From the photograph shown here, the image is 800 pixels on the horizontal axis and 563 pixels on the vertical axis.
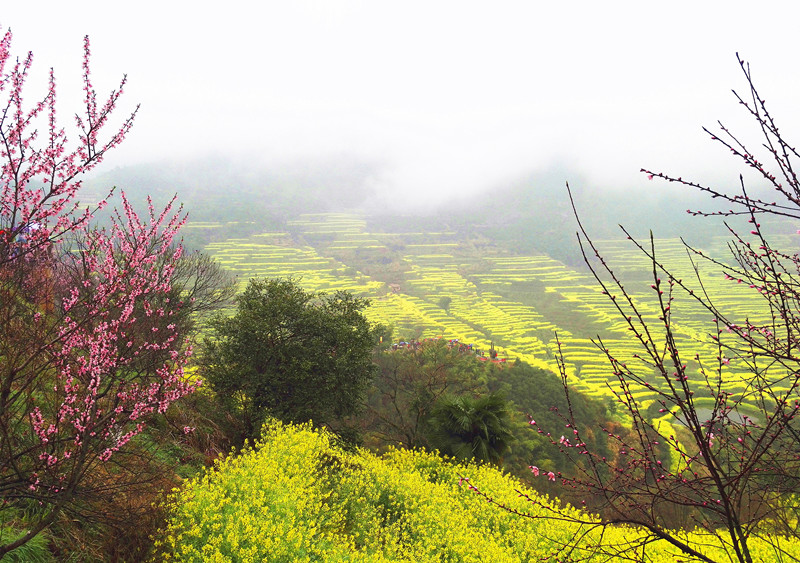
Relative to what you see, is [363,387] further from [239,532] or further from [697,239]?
[697,239]

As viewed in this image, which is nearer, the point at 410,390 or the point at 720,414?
the point at 720,414

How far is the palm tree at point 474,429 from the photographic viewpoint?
54.2 feet

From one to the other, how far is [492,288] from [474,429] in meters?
106

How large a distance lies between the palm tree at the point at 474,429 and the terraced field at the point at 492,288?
99.0 ft

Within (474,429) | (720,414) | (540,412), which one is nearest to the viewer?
(720,414)

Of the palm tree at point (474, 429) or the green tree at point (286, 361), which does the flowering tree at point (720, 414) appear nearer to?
the green tree at point (286, 361)

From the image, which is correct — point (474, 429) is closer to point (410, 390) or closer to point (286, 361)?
point (286, 361)

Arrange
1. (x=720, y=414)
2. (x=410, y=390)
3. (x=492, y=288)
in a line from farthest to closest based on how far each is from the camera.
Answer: (x=492, y=288) → (x=410, y=390) → (x=720, y=414)

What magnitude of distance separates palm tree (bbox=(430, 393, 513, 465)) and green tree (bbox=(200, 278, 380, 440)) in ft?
12.7

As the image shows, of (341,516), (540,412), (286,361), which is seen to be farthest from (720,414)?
(540,412)

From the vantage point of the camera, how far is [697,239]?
167 m

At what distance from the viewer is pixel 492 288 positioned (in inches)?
4702

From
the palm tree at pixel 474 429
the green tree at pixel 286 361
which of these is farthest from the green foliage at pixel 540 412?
the green tree at pixel 286 361

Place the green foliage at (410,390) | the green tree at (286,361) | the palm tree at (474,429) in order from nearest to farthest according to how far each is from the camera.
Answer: the green tree at (286,361), the palm tree at (474,429), the green foliage at (410,390)
